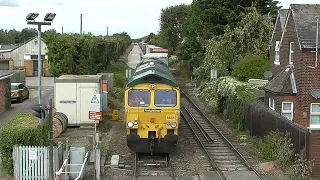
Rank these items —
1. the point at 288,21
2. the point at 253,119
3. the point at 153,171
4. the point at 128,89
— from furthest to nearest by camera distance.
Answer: the point at 288,21 < the point at 253,119 < the point at 128,89 < the point at 153,171

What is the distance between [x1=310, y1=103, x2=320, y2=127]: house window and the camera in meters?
22.3

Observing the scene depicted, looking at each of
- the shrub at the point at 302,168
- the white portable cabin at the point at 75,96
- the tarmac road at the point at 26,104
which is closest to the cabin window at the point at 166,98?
the shrub at the point at 302,168

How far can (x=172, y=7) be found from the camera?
83.6 meters

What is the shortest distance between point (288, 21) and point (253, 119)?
602cm

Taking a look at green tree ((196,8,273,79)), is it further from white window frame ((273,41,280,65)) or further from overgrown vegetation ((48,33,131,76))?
overgrown vegetation ((48,33,131,76))

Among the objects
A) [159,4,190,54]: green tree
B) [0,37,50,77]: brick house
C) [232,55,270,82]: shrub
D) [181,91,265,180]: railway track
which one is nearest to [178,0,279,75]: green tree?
[232,55,270,82]: shrub

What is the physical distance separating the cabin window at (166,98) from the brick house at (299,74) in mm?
7563

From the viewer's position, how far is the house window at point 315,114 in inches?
879

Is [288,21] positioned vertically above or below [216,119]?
above

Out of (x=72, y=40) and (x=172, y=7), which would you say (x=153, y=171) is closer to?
(x=72, y=40)

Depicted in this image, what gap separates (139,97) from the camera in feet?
55.4

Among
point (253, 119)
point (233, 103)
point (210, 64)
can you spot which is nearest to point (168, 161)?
point (253, 119)

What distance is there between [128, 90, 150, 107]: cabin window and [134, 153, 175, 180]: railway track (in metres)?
1.97

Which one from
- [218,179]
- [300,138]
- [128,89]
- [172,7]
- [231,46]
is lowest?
[218,179]
